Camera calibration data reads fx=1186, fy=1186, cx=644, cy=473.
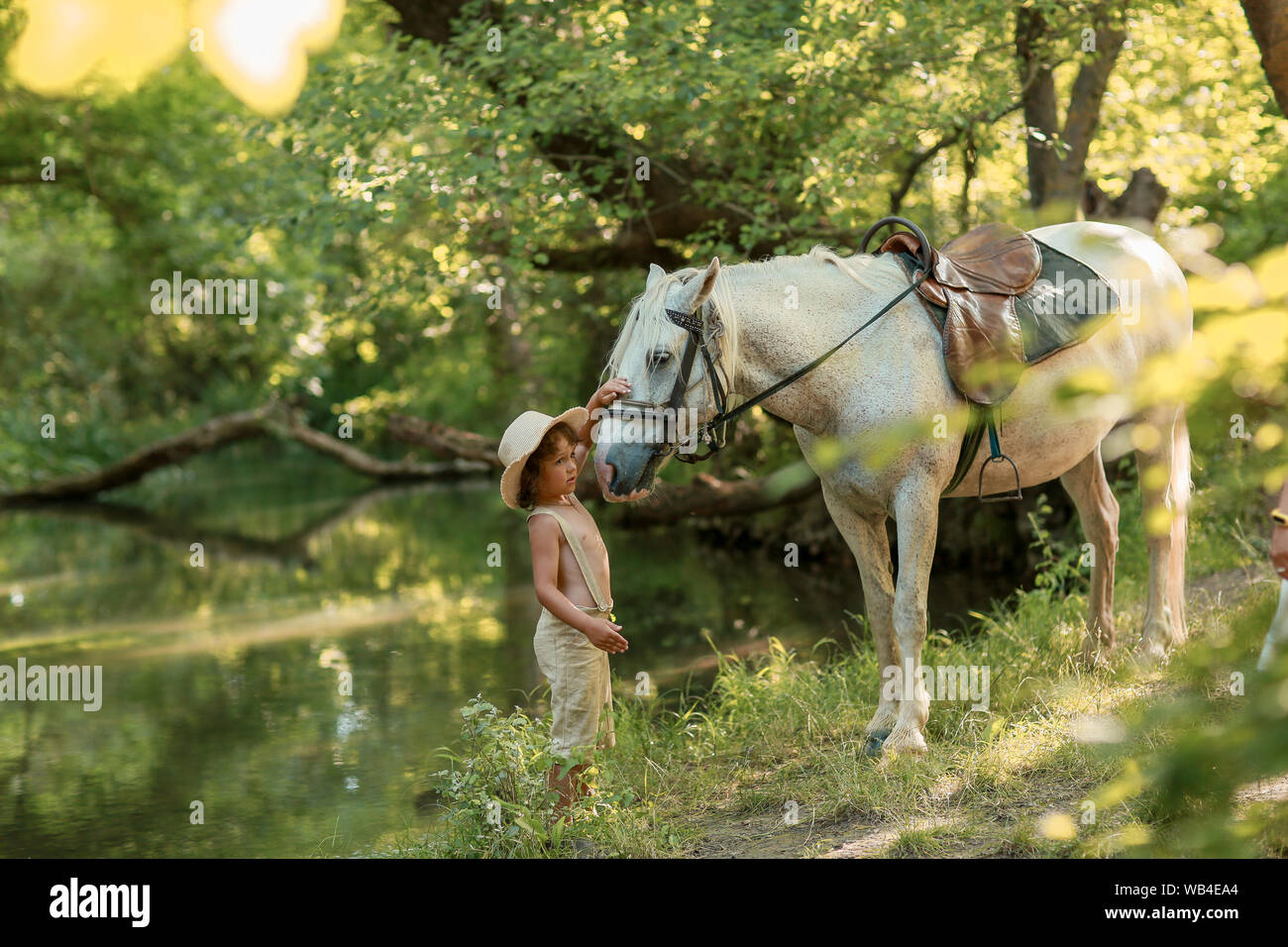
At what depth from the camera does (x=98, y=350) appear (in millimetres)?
27422

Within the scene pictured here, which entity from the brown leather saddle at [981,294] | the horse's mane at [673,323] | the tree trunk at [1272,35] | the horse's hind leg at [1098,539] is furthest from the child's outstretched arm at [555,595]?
the tree trunk at [1272,35]

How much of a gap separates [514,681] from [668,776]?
287 cm

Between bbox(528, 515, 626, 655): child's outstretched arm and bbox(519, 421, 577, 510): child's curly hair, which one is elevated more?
bbox(519, 421, 577, 510): child's curly hair

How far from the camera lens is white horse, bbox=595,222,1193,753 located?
443 centimetres

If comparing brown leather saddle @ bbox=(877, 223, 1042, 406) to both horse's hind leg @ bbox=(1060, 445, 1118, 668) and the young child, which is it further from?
the young child

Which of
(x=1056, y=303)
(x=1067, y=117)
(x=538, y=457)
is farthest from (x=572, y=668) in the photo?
(x=1067, y=117)

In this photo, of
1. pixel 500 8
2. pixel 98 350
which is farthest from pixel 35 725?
pixel 98 350

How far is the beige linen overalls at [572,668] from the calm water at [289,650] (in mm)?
1346

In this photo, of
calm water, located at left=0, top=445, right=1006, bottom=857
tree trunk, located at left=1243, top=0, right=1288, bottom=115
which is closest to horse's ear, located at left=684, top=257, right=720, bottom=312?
calm water, located at left=0, top=445, right=1006, bottom=857

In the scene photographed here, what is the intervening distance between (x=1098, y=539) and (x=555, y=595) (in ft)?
10.9

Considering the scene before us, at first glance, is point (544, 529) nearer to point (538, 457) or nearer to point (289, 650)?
point (538, 457)

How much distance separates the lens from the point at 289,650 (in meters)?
9.57

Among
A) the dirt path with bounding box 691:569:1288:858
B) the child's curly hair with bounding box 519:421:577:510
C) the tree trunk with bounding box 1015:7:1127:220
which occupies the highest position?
the tree trunk with bounding box 1015:7:1127:220

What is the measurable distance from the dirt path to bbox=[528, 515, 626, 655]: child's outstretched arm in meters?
0.93
